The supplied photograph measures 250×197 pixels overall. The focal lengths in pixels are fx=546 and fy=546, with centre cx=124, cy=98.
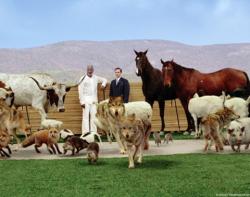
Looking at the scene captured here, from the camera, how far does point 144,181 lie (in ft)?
25.6

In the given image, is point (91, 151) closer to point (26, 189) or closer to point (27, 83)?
point (26, 189)

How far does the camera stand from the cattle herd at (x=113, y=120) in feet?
32.1

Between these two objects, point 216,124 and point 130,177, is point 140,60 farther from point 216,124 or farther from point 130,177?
point 130,177

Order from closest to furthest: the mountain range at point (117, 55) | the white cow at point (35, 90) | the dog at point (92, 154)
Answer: the dog at point (92, 154) → the white cow at point (35, 90) → the mountain range at point (117, 55)

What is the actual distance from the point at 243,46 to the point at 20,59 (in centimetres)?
4171

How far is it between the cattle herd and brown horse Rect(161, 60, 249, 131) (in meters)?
0.57

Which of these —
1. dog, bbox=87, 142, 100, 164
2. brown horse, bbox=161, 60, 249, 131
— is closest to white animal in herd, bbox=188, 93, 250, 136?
brown horse, bbox=161, 60, 249, 131

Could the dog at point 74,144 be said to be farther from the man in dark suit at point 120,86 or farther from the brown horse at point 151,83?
the brown horse at point 151,83

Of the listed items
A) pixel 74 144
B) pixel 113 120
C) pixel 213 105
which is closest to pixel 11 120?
pixel 74 144

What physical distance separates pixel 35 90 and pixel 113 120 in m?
5.20

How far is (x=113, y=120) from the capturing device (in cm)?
1095

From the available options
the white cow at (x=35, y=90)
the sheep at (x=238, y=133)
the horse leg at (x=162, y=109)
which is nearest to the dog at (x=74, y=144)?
the sheep at (x=238, y=133)

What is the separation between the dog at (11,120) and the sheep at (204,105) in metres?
4.82

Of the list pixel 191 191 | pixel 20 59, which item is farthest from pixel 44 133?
pixel 20 59
